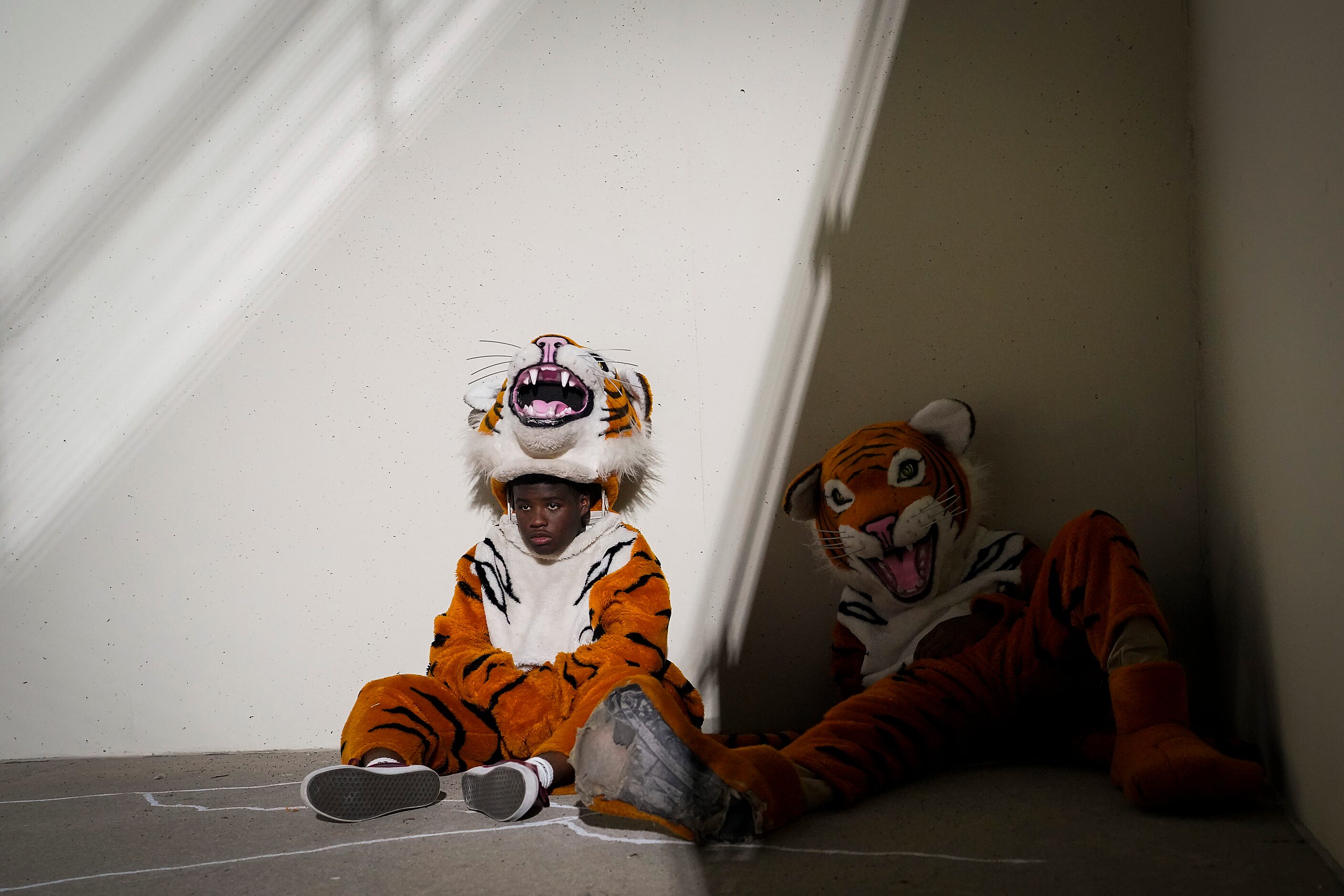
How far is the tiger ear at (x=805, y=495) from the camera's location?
5.94ft

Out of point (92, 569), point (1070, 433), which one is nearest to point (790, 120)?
point (1070, 433)

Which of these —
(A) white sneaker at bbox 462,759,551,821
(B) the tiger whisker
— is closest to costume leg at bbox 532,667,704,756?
(A) white sneaker at bbox 462,759,551,821

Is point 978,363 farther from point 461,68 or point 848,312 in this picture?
point 461,68

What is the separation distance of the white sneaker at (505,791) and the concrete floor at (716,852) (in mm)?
21

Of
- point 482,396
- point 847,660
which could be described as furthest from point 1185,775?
point 482,396

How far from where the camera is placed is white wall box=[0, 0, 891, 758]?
2068 mm

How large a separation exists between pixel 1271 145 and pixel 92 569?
2304 mm

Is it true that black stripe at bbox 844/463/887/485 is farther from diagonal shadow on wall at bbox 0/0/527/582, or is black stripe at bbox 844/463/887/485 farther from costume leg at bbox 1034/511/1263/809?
diagonal shadow on wall at bbox 0/0/527/582

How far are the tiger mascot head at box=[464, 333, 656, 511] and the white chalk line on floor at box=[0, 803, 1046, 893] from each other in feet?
2.25

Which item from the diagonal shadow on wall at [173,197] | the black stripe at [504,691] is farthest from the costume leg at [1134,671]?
the diagonal shadow on wall at [173,197]

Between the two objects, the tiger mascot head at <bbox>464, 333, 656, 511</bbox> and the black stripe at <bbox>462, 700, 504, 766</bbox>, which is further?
the tiger mascot head at <bbox>464, 333, 656, 511</bbox>

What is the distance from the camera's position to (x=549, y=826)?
1308mm

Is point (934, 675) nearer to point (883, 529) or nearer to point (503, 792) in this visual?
point (883, 529)

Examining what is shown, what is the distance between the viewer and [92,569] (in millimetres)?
2148
